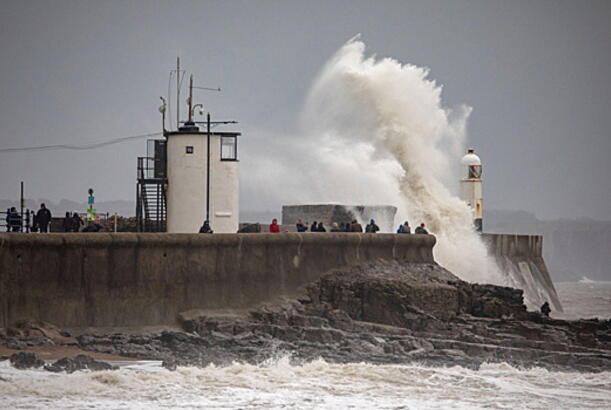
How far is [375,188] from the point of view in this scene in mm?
30359

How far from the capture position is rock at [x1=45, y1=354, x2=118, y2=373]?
1728 centimetres

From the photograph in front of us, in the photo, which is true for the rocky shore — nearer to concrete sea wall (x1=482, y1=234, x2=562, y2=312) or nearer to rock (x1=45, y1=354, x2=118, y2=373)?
rock (x1=45, y1=354, x2=118, y2=373)

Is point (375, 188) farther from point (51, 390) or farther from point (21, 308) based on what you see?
point (51, 390)

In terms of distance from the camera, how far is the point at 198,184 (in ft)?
75.3

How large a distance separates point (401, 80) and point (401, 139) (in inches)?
64.0

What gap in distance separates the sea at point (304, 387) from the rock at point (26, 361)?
0.39ft

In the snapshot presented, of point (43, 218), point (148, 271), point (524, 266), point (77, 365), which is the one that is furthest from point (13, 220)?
point (524, 266)

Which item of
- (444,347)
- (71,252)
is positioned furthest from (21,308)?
(444,347)

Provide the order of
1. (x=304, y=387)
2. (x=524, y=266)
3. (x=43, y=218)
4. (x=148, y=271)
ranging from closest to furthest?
(x=304, y=387) → (x=148, y=271) → (x=43, y=218) → (x=524, y=266)

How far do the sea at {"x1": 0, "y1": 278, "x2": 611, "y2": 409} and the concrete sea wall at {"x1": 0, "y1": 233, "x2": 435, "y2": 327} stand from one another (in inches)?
64.3

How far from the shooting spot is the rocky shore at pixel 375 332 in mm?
18672

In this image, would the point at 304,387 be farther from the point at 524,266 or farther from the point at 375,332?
the point at 524,266

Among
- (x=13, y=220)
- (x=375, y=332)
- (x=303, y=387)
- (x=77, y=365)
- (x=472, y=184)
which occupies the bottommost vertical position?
(x=303, y=387)

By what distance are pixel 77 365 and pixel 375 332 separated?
16.3 feet
